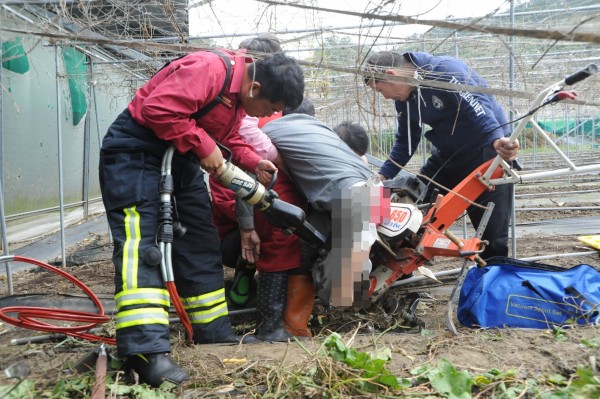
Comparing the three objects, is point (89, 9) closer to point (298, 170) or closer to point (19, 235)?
point (298, 170)

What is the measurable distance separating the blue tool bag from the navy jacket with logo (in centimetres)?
95

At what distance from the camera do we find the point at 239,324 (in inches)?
129

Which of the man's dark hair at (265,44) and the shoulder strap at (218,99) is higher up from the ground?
the man's dark hair at (265,44)

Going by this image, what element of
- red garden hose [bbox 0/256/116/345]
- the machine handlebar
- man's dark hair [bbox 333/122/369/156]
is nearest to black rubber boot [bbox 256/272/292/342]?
red garden hose [bbox 0/256/116/345]

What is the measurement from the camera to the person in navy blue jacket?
317cm

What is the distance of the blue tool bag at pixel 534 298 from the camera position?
2.66 metres

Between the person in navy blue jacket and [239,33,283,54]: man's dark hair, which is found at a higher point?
[239,33,283,54]: man's dark hair

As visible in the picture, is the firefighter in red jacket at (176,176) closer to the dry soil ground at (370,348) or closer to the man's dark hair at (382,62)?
the dry soil ground at (370,348)

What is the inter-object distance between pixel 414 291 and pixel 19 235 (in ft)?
16.5

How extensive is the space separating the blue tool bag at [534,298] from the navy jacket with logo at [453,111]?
0.95 metres

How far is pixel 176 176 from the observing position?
2566 mm

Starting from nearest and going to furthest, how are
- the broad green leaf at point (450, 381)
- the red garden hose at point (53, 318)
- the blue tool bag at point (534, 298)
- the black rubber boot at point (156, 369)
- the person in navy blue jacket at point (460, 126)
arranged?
the broad green leaf at point (450, 381)
the black rubber boot at point (156, 369)
the red garden hose at point (53, 318)
the blue tool bag at point (534, 298)
the person in navy blue jacket at point (460, 126)

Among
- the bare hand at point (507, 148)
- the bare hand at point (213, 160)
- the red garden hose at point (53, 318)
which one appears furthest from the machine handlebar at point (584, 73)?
the red garden hose at point (53, 318)

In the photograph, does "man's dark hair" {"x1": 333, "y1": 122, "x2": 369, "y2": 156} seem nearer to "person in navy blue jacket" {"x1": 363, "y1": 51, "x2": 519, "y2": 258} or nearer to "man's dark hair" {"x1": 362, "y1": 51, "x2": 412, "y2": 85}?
"person in navy blue jacket" {"x1": 363, "y1": 51, "x2": 519, "y2": 258}
